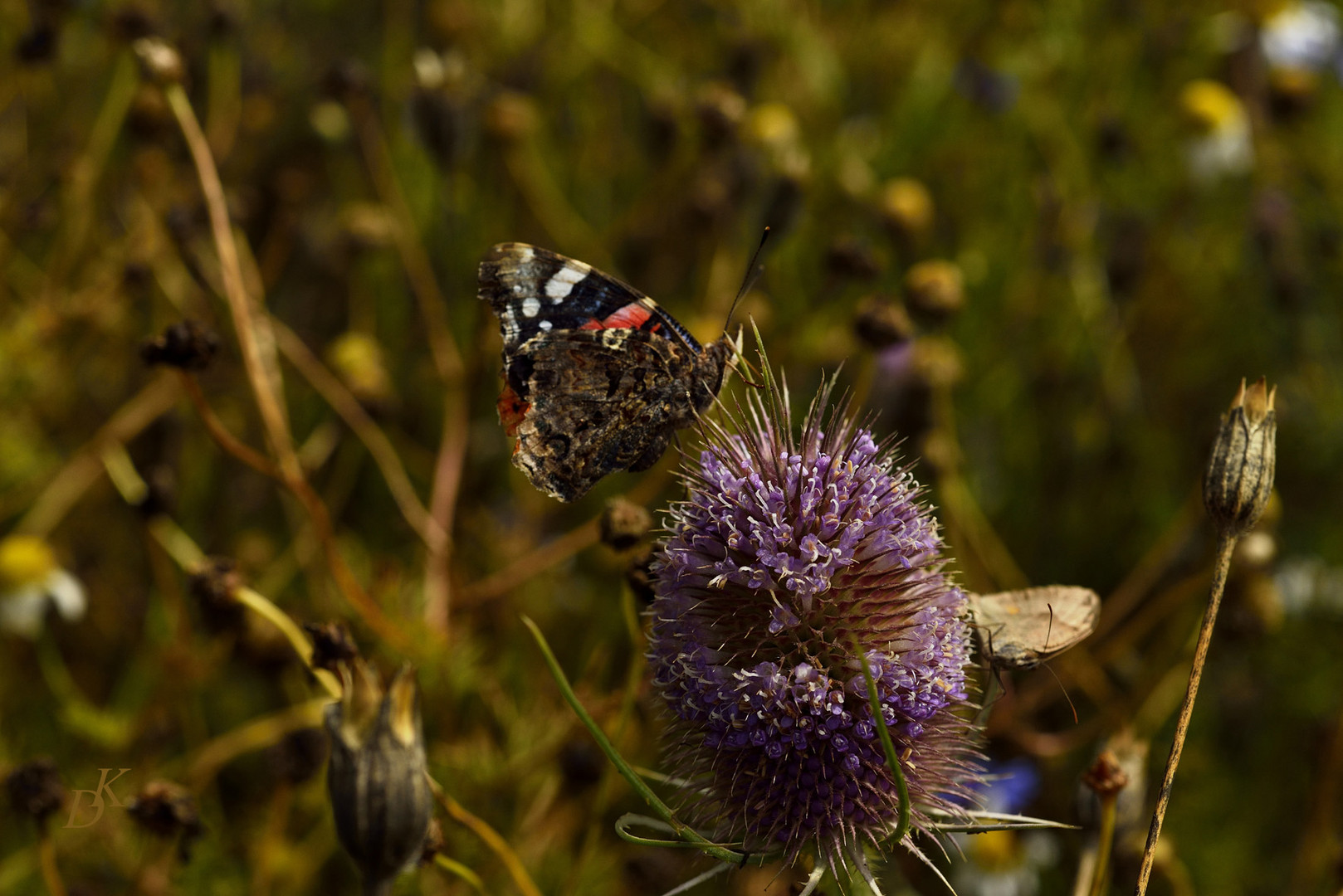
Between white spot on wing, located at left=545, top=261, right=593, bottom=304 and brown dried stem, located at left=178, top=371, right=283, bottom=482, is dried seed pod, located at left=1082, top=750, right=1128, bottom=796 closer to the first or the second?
white spot on wing, located at left=545, top=261, right=593, bottom=304

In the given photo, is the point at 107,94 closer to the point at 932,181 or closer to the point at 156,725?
the point at 156,725

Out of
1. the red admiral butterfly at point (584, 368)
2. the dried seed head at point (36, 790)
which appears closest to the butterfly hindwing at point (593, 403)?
the red admiral butterfly at point (584, 368)

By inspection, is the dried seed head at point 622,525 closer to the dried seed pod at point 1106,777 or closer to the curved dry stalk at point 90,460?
the dried seed pod at point 1106,777

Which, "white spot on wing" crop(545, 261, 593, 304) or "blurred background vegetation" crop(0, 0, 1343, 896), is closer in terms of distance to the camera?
"white spot on wing" crop(545, 261, 593, 304)

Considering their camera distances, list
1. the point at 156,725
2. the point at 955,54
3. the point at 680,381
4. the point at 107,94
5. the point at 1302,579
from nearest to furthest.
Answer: the point at 680,381 → the point at 156,725 → the point at 1302,579 → the point at 107,94 → the point at 955,54

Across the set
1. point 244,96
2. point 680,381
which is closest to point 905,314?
point 680,381

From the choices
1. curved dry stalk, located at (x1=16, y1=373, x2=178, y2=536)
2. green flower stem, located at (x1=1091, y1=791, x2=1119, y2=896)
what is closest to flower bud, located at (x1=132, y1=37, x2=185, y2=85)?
curved dry stalk, located at (x1=16, y1=373, x2=178, y2=536)

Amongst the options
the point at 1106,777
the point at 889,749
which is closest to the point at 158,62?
the point at 889,749

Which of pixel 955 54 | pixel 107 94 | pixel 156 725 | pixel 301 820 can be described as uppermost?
pixel 955 54
